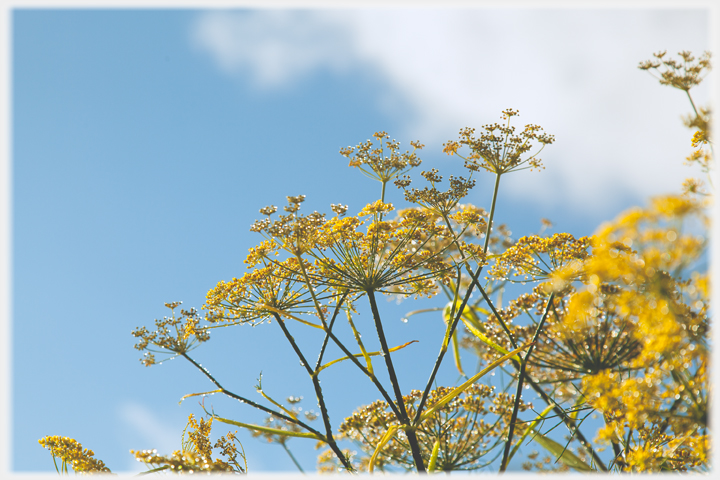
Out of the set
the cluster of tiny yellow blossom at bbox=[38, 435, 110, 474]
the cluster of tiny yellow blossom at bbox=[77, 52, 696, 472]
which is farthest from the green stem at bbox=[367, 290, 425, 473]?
the cluster of tiny yellow blossom at bbox=[38, 435, 110, 474]

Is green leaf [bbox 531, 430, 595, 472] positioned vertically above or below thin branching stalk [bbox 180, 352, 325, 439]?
below

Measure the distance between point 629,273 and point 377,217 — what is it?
289 cm

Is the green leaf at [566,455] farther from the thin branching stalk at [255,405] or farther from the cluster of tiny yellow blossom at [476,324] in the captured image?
the thin branching stalk at [255,405]

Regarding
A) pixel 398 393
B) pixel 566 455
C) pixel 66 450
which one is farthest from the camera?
pixel 566 455

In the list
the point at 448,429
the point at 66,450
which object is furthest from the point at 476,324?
the point at 66,450

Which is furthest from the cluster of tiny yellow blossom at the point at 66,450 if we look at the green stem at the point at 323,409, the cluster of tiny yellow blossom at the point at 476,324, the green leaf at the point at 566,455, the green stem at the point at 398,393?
the green leaf at the point at 566,455

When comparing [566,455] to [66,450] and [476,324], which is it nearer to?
[476,324]

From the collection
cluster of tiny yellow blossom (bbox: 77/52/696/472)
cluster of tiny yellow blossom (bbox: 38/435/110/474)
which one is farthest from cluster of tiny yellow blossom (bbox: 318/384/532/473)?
cluster of tiny yellow blossom (bbox: 38/435/110/474)

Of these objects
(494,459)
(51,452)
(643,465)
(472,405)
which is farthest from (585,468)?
(51,452)

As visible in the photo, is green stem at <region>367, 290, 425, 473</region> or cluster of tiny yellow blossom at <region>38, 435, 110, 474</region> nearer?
green stem at <region>367, 290, 425, 473</region>

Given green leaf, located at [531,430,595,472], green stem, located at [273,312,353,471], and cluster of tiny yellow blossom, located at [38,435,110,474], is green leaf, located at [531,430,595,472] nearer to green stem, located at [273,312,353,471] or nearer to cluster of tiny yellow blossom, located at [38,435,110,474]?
green stem, located at [273,312,353,471]

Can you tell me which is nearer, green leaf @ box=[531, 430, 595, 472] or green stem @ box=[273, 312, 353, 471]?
green stem @ box=[273, 312, 353, 471]

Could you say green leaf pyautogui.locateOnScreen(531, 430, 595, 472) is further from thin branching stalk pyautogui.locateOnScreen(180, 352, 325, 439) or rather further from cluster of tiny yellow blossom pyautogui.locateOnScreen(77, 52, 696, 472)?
thin branching stalk pyautogui.locateOnScreen(180, 352, 325, 439)

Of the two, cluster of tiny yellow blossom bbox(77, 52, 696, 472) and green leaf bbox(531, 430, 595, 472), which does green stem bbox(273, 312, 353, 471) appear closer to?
cluster of tiny yellow blossom bbox(77, 52, 696, 472)
